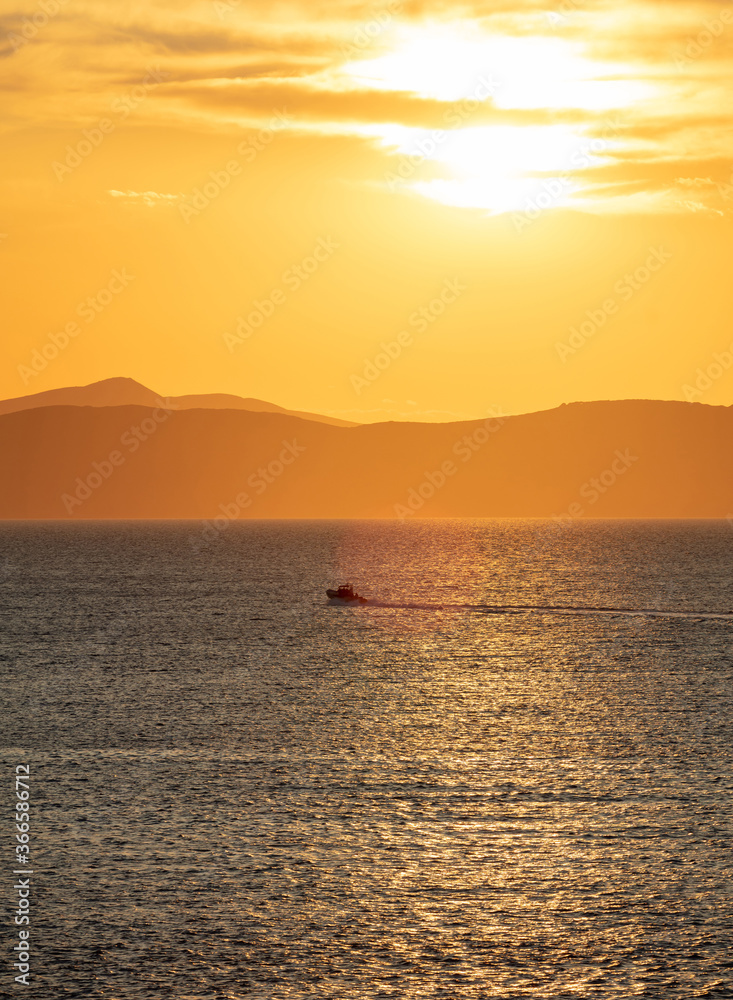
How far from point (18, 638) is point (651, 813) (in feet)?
294

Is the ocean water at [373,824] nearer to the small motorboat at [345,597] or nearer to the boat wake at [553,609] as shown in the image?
the boat wake at [553,609]

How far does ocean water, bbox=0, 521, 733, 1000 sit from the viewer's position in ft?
130

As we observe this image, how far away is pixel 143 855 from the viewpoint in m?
50.3

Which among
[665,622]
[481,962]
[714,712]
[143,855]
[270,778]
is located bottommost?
[665,622]

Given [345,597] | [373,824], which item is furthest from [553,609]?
[373,824]

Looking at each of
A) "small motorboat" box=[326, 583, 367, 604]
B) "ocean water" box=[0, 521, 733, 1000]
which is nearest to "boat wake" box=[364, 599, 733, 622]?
"small motorboat" box=[326, 583, 367, 604]

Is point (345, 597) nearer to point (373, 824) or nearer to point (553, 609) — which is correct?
point (553, 609)

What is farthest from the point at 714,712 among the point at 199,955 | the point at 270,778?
the point at 199,955

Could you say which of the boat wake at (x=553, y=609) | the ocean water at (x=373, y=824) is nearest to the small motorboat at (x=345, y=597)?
the boat wake at (x=553, y=609)

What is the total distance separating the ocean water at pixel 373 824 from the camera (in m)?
39.6

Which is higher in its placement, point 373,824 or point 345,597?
point 373,824

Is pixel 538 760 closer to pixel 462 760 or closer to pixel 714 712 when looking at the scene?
pixel 462 760

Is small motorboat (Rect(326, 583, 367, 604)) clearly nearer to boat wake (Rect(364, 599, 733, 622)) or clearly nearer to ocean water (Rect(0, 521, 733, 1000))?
boat wake (Rect(364, 599, 733, 622))

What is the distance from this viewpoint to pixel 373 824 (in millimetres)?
55062
